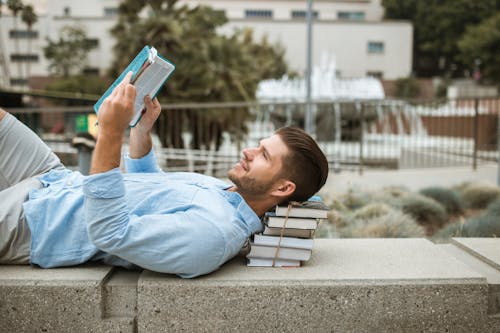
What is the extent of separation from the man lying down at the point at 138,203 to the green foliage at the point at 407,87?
160ft

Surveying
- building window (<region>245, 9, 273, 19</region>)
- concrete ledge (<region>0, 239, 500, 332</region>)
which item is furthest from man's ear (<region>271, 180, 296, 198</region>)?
building window (<region>245, 9, 273, 19</region>)

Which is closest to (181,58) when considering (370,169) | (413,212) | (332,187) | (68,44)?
(370,169)

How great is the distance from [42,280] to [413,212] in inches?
200

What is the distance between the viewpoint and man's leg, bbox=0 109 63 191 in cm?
297

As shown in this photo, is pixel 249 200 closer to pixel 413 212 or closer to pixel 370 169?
pixel 413 212

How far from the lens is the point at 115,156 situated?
224 cm

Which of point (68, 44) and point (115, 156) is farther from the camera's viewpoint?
point (68, 44)

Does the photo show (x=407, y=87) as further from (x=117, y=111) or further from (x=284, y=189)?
(x=117, y=111)

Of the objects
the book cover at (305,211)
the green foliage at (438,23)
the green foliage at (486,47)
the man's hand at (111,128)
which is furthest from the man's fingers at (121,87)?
the green foliage at (438,23)

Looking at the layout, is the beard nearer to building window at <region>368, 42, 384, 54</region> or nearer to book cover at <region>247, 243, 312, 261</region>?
book cover at <region>247, 243, 312, 261</region>

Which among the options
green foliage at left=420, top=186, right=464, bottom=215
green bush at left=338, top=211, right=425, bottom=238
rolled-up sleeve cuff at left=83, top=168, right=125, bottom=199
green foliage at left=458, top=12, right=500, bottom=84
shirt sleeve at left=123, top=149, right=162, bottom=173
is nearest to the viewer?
rolled-up sleeve cuff at left=83, top=168, right=125, bottom=199

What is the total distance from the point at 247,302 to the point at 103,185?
0.80 m

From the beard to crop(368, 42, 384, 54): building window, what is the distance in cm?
5086

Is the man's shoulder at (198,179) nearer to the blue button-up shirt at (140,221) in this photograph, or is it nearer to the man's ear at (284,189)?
the blue button-up shirt at (140,221)
